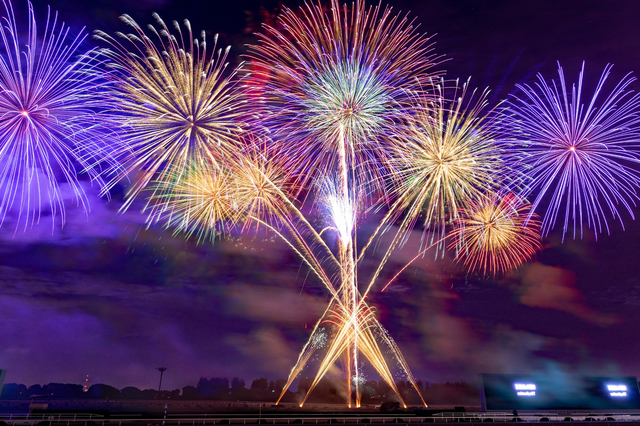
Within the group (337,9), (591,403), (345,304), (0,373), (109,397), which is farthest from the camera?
(109,397)

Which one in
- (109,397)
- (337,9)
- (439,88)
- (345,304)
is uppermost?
(337,9)

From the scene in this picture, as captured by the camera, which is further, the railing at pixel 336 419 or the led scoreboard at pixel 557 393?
the led scoreboard at pixel 557 393

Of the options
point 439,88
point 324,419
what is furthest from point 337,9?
point 324,419

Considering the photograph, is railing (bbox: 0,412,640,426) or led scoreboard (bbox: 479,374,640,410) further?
led scoreboard (bbox: 479,374,640,410)

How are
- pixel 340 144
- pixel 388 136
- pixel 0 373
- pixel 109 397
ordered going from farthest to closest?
pixel 109 397 < pixel 0 373 < pixel 340 144 < pixel 388 136

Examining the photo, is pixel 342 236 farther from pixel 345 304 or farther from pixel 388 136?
pixel 388 136

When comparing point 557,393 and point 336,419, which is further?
point 557,393

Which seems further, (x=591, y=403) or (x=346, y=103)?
(x=591, y=403)

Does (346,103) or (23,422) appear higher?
(346,103)
